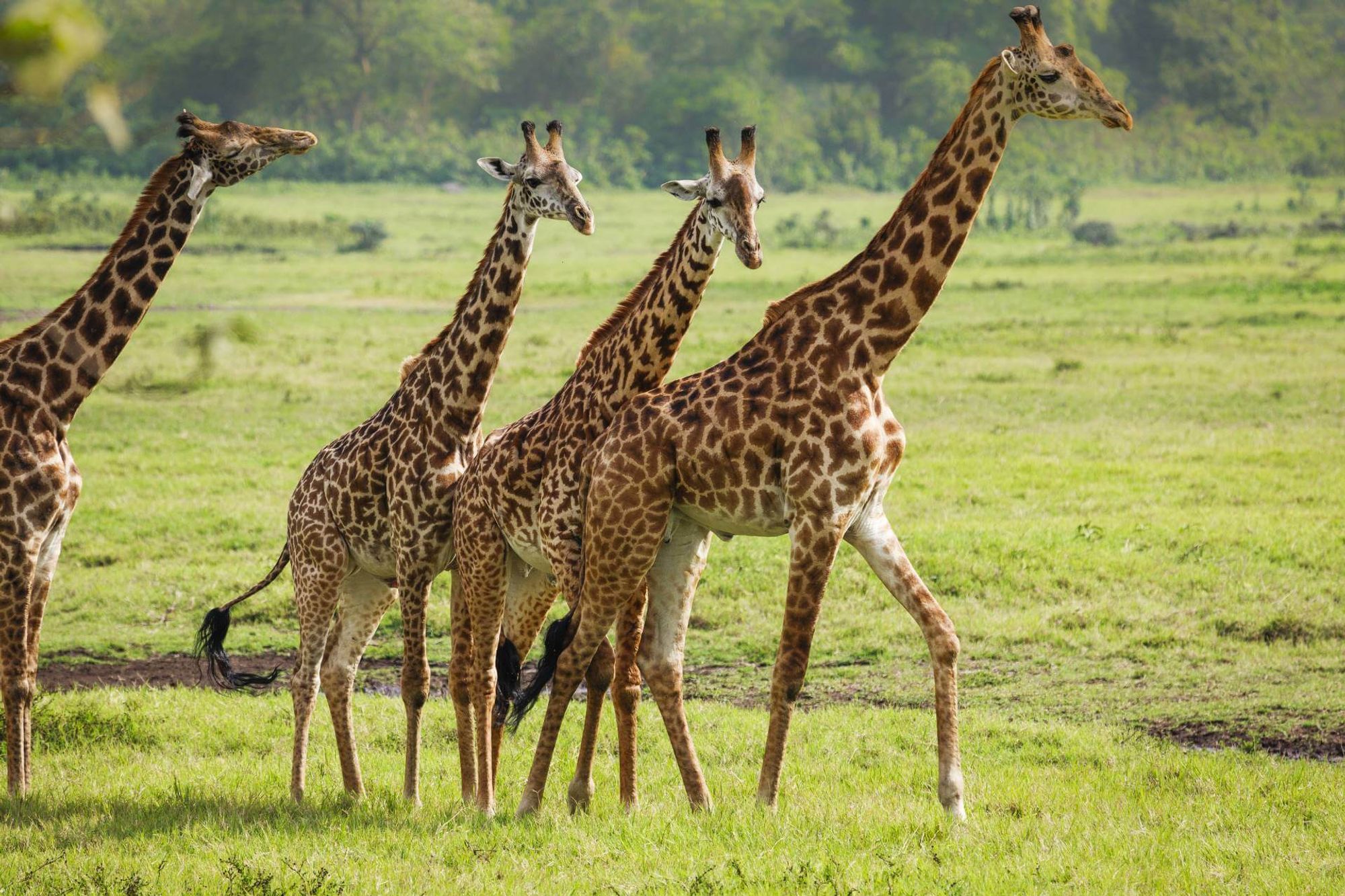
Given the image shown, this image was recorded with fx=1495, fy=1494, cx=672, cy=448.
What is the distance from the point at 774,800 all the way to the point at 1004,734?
2.06 metres

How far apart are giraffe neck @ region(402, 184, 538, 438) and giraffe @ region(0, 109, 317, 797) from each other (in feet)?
3.49

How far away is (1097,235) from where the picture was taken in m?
39.9

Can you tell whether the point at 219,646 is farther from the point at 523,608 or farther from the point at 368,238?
the point at 368,238

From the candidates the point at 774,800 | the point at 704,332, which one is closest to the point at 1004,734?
the point at 774,800

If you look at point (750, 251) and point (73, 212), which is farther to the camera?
point (73, 212)

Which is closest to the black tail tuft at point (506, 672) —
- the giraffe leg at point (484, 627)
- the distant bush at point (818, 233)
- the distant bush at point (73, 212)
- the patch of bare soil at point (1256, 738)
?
the giraffe leg at point (484, 627)

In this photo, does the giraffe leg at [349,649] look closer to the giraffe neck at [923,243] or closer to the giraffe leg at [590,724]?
the giraffe leg at [590,724]

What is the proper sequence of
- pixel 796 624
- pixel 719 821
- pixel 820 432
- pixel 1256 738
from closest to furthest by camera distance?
pixel 820 432 < pixel 796 624 < pixel 719 821 < pixel 1256 738

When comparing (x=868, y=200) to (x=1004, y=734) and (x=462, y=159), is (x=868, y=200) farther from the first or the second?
(x=1004, y=734)

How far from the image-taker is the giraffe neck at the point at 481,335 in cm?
698

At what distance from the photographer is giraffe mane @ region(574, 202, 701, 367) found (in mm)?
6535

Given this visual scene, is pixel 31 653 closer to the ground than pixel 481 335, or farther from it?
closer to the ground

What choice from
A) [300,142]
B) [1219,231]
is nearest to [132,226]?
[300,142]

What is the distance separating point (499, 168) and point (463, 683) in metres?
2.39
